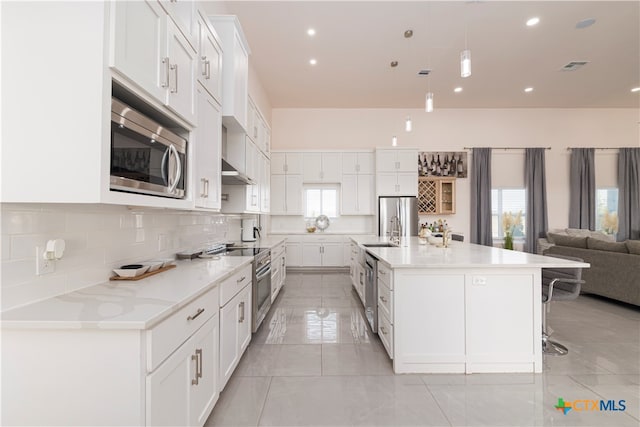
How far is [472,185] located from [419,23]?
4170mm

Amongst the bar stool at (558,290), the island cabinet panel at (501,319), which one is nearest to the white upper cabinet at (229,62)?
the island cabinet panel at (501,319)

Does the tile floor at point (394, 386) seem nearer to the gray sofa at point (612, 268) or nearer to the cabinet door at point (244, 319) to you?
the cabinet door at point (244, 319)

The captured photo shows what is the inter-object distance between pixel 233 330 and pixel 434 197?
5883 mm

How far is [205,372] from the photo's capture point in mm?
1551

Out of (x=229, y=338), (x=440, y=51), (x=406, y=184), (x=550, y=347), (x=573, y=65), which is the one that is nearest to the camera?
(x=229, y=338)

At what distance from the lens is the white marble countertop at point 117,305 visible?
3.25ft

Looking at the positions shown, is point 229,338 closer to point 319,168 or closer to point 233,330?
point 233,330

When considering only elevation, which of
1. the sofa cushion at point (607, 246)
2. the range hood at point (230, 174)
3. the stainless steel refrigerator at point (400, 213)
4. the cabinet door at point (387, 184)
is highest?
the cabinet door at point (387, 184)

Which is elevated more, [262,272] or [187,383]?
[262,272]

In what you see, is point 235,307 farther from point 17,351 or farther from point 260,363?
point 17,351

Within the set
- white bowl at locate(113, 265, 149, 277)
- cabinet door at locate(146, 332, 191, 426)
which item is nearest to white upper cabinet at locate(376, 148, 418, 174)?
white bowl at locate(113, 265, 149, 277)

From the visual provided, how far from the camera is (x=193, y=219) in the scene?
2760 mm

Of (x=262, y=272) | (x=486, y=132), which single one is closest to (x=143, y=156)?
(x=262, y=272)

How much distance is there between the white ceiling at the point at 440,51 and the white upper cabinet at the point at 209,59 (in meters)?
1.70
